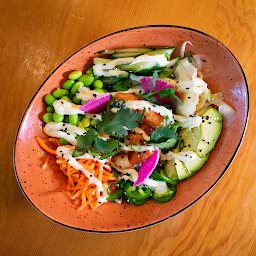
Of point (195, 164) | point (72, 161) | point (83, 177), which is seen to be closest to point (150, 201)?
point (195, 164)

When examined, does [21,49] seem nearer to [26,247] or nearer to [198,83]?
[198,83]

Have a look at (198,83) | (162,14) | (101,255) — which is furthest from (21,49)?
(101,255)

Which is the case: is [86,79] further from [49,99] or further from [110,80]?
[49,99]

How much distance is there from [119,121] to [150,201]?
2.47 ft

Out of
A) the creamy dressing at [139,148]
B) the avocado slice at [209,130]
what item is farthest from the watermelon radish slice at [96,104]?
the avocado slice at [209,130]

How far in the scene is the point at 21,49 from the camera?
1905 millimetres

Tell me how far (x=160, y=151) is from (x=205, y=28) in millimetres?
1179

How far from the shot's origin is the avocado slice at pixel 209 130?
1.63 meters

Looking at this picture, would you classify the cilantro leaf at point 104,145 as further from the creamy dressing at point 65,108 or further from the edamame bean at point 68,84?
the edamame bean at point 68,84

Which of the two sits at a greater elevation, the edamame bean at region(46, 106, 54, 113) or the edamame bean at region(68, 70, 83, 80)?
the edamame bean at region(68, 70, 83, 80)

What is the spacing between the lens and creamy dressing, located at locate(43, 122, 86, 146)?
164 cm

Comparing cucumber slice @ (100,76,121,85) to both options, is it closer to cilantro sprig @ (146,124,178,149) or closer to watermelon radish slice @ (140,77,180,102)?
watermelon radish slice @ (140,77,180,102)

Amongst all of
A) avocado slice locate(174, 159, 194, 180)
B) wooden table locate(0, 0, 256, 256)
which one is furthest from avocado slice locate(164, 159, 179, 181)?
wooden table locate(0, 0, 256, 256)

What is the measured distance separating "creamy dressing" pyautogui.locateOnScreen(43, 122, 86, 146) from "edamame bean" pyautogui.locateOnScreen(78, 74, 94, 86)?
1.21 feet
